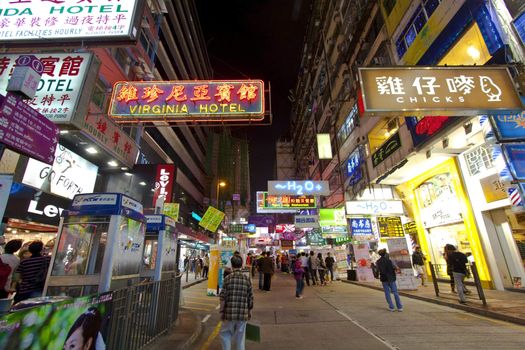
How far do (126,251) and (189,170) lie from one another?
33.7 m

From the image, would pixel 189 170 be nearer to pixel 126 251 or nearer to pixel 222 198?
pixel 222 198

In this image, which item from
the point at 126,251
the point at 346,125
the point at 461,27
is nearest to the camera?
the point at 126,251

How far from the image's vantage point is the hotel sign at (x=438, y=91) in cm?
568

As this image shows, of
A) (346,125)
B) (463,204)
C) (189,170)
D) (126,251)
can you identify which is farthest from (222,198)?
(126,251)

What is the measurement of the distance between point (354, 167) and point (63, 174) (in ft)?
65.6

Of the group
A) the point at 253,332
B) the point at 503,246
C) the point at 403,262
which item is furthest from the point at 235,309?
the point at 503,246

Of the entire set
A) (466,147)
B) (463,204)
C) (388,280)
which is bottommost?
(388,280)

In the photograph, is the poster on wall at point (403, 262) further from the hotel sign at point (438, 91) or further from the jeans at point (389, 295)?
the hotel sign at point (438, 91)

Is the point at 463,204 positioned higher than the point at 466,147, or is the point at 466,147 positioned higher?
the point at 466,147

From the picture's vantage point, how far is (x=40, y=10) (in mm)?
9266

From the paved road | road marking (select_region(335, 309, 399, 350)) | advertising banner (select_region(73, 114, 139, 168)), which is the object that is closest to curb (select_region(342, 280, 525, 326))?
the paved road

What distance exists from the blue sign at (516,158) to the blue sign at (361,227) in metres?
12.0

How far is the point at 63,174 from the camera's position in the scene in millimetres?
11055

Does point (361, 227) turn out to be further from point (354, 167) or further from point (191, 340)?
point (191, 340)
